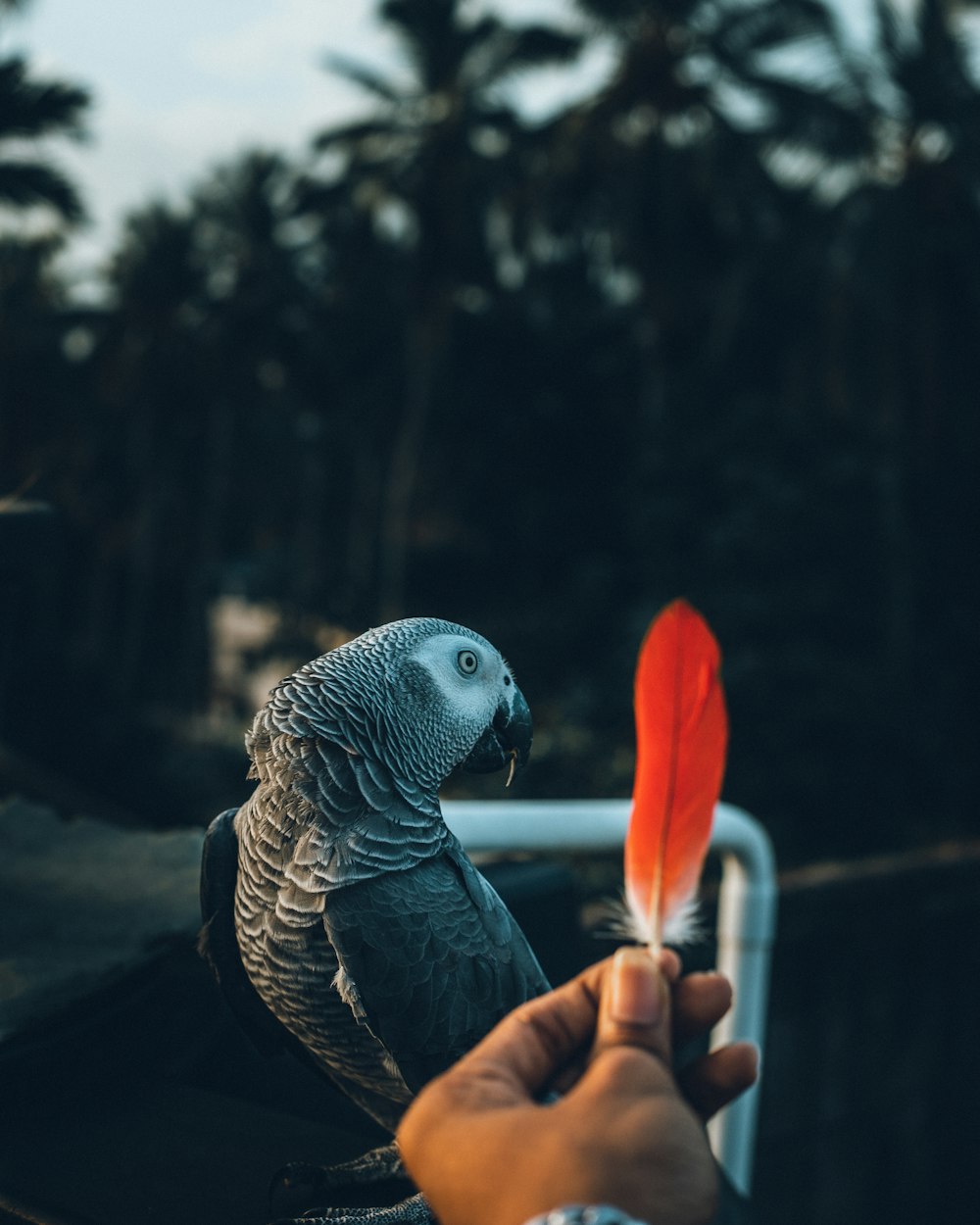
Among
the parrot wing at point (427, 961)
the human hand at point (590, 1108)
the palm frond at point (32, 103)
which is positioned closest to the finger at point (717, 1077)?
the human hand at point (590, 1108)

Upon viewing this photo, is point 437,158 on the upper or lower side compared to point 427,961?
upper

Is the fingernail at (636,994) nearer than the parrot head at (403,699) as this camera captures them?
Yes

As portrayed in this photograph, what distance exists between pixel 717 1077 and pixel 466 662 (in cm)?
41

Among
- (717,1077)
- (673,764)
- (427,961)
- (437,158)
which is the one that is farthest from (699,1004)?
(437,158)

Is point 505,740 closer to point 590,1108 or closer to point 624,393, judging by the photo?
point 590,1108

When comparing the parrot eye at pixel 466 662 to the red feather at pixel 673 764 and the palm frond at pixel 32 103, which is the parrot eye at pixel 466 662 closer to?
the red feather at pixel 673 764

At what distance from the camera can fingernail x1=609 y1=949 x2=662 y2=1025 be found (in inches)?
24.5

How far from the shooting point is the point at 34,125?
8789mm

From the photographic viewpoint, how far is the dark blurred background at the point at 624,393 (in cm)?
916

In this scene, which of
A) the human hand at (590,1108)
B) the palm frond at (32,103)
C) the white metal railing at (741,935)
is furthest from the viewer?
the palm frond at (32,103)

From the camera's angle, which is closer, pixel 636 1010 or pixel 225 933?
pixel 636 1010

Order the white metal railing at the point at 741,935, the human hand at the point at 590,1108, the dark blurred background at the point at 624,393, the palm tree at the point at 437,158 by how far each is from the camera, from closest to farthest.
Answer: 1. the human hand at the point at 590,1108
2. the white metal railing at the point at 741,935
3. the dark blurred background at the point at 624,393
4. the palm tree at the point at 437,158

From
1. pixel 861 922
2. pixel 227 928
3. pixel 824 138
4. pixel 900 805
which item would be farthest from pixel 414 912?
pixel 824 138

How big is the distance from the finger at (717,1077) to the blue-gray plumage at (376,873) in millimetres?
291
